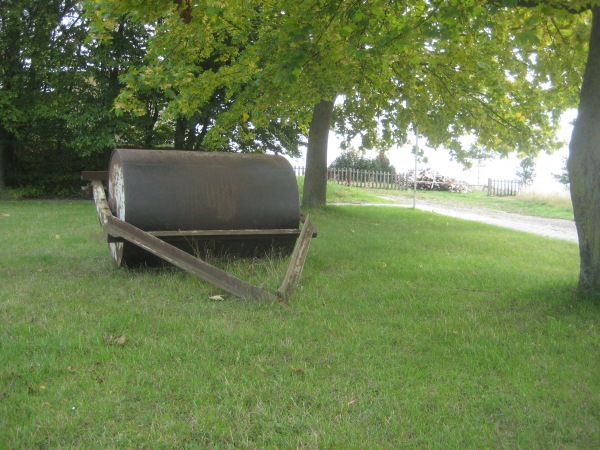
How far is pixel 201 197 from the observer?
802 cm

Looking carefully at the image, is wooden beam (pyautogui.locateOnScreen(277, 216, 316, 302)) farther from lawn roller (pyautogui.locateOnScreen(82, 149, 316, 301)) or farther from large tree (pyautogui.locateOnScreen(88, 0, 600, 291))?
large tree (pyautogui.locateOnScreen(88, 0, 600, 291))

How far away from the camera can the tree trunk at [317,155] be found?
18219mm

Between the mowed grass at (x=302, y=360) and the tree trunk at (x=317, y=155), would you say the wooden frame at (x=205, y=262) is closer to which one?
the mowed grass at (x=302, y=360)

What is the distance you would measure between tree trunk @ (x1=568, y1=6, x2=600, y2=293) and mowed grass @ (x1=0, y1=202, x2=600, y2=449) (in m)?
0.46

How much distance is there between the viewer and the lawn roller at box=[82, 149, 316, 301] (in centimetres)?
762

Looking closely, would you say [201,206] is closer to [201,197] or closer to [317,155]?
[201,197]

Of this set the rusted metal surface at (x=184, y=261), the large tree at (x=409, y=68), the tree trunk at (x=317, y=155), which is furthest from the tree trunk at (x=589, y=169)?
the tree trunk at (x=317, y=155)

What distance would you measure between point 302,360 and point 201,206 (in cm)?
382

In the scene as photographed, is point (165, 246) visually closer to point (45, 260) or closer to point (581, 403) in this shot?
point (45, 260)

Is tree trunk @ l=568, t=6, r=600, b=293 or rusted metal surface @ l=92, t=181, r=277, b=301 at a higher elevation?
tree trunk @ l=568, t=6, r=600, b=293

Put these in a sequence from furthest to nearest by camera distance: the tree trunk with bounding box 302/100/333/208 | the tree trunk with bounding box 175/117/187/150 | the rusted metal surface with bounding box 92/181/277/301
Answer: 1. the tree trunk with bounding box 175/117/187/150
2. the tree trunk with bounding box 302/100/333/208
3. the rusted metal surface with bounding box 92/181/277/301

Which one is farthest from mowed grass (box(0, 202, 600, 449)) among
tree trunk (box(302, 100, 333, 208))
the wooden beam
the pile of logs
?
the pile of logs

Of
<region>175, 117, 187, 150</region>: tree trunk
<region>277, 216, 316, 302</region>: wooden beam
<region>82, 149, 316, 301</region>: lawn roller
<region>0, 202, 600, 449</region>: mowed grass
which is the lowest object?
<region>0, 202, 600, 449</region>: mowed grass

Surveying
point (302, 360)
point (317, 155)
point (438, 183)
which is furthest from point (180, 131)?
point (438, 183)
